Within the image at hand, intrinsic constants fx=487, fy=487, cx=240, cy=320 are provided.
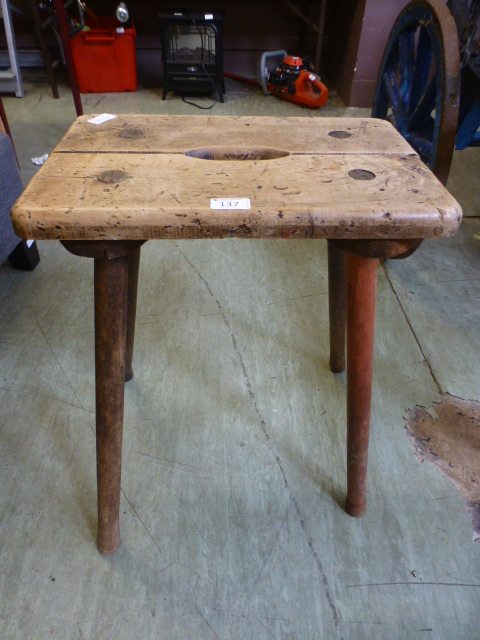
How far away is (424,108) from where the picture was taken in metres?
1.51

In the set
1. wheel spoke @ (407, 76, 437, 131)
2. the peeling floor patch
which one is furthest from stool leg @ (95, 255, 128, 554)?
wheel spoke @ (407, 76, 437, 131)

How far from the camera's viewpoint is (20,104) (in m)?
2.90

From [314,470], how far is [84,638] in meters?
0.53

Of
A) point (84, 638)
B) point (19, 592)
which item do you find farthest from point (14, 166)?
point (84, 638)

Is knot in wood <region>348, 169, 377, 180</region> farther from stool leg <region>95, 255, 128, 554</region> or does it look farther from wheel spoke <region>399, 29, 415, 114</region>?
wheel spoke <region>399, 29, 415, 114</region>

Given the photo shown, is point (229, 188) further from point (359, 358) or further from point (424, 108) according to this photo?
point (424, 108)

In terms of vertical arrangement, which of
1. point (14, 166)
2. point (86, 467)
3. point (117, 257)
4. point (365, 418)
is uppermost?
point (117, 257)

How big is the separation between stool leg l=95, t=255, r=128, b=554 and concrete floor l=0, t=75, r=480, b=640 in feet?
0.30

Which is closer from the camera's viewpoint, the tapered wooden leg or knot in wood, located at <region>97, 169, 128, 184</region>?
knot in wood, located at <region>97, 169, 128, 184</region>

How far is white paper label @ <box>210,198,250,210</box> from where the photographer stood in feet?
2.18

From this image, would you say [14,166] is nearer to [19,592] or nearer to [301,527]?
[19,592]

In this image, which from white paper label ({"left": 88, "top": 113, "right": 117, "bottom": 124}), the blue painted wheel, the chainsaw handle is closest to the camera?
white paper label ({"left": 88, "top": 113, "right": 117, "bottom": 124})

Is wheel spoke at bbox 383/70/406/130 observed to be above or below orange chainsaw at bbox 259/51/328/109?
above

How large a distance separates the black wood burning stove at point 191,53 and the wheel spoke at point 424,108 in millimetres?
1691
